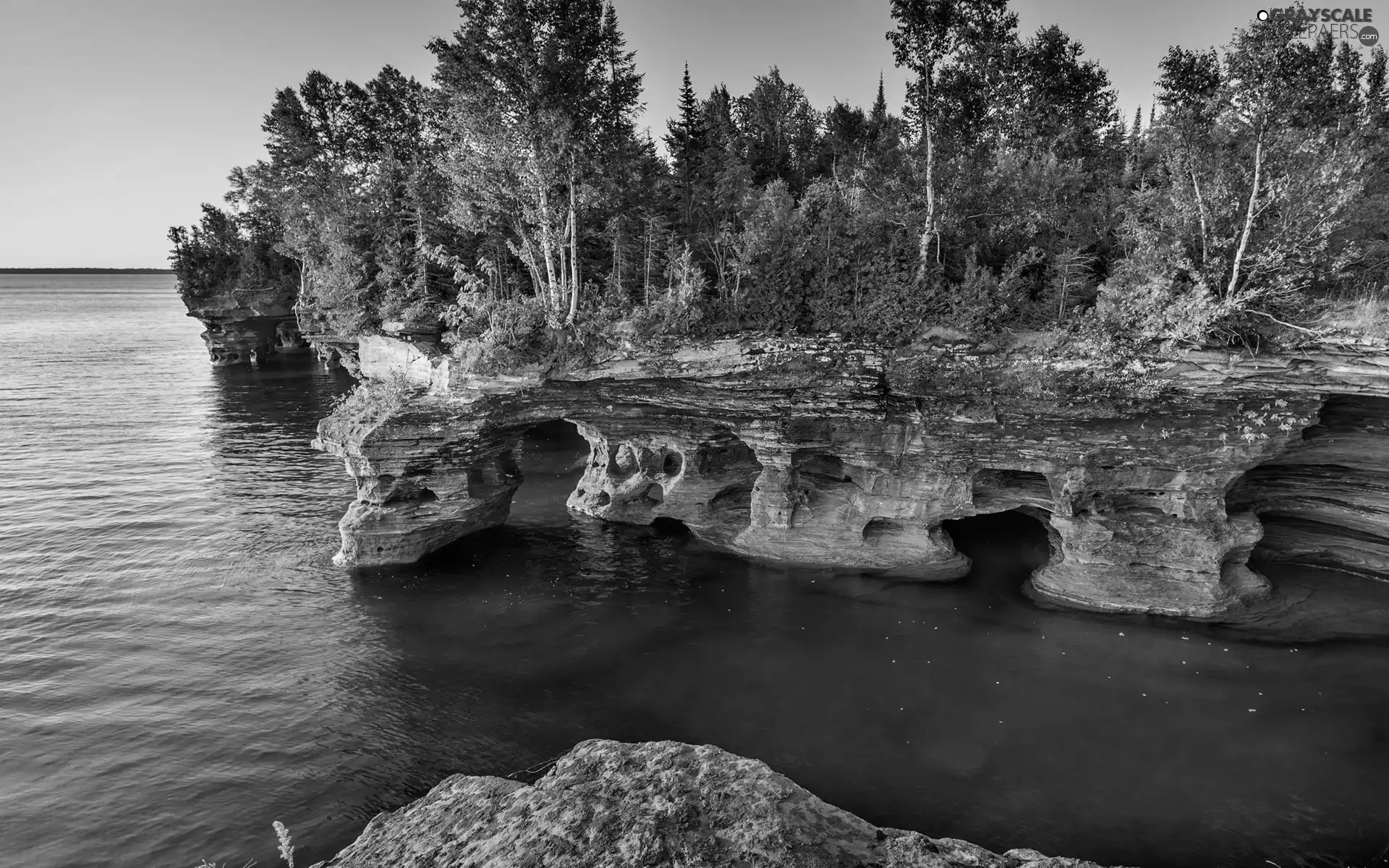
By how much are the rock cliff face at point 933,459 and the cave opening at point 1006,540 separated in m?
0.89

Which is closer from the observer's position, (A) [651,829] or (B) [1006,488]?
(A) [651,829]

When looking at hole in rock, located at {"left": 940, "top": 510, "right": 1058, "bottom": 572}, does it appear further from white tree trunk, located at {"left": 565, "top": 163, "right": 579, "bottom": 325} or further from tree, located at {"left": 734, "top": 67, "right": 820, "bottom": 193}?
tree, located at {"left": 734, "top": 67, "right": 820, "bottom": 193}

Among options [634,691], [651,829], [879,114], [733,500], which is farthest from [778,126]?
[651,829]

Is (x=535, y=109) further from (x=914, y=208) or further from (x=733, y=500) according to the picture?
(x=733, y=500)

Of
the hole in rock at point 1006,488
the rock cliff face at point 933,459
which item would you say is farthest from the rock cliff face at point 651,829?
the hole in rock at point 1006,488

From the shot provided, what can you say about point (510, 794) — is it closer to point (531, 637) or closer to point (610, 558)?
point (531, 637)

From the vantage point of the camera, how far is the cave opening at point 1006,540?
20.2m

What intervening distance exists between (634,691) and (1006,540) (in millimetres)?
14715

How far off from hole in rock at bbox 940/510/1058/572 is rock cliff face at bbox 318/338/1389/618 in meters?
1.01

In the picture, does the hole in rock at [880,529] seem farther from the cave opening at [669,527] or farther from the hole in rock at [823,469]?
the cave opening at [669,527]

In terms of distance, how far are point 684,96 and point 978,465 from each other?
2640cm

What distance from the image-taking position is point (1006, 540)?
22.0 metres

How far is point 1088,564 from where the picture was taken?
59.5 ft

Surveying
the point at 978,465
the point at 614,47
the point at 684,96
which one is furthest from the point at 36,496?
the point at 978,465
